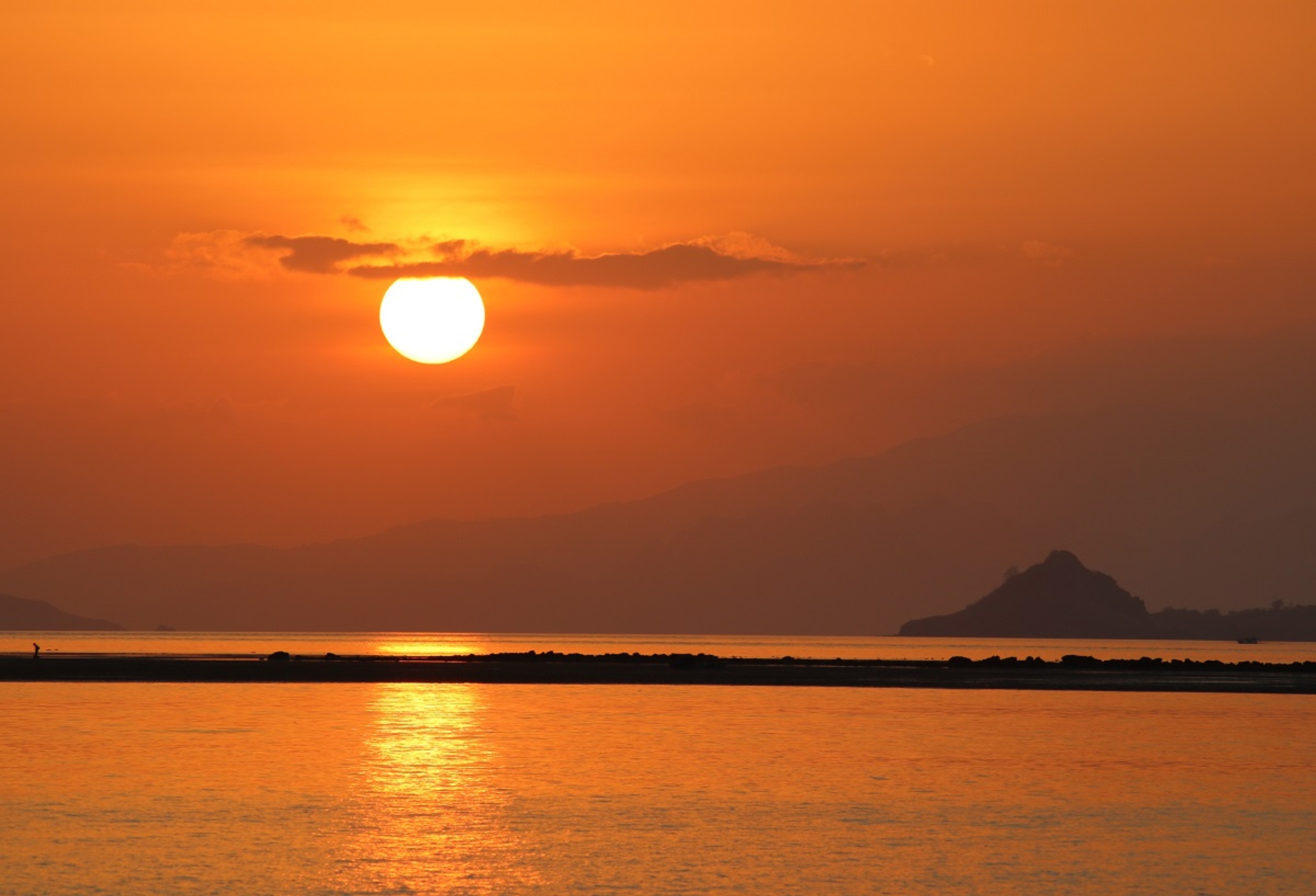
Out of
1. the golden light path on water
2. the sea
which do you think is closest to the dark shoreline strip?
the sea

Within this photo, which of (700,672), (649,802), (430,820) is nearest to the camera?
(430,820)

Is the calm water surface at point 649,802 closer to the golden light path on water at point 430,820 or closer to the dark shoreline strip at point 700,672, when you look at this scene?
the golden light path on water at point 430,820

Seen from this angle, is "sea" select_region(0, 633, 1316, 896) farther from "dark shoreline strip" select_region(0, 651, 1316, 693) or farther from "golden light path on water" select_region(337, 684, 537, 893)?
"dark shoreline strip" select_region(0, 651, 1316, 693)

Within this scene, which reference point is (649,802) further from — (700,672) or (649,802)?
(700,672)

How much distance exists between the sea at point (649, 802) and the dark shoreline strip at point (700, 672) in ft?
130

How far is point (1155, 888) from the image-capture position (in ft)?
131

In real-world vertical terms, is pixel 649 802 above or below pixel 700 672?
below

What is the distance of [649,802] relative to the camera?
2152 inches

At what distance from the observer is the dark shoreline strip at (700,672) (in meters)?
140

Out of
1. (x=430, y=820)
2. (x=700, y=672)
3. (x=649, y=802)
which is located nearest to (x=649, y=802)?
(x=649, y=802)

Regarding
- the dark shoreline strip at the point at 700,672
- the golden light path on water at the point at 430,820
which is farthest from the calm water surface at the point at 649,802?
the dark shoreline strip at the point at 700,672

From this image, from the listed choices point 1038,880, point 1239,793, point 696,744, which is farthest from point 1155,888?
point 696,744

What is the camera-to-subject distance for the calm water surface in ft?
134

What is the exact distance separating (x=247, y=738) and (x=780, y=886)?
43857mm
